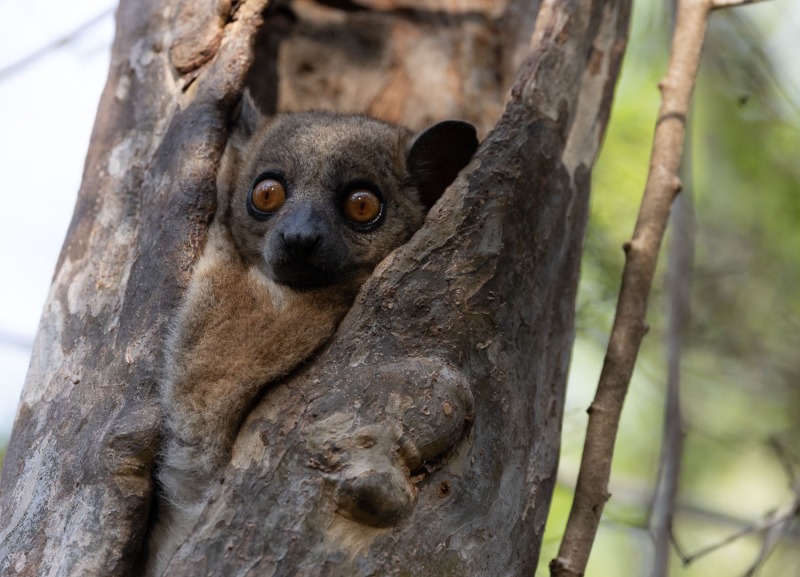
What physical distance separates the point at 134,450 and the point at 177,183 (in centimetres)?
103

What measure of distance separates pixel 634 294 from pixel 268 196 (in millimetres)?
1525

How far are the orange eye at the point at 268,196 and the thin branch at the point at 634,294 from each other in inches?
56.0

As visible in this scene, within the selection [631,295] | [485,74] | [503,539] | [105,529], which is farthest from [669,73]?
[105,529]

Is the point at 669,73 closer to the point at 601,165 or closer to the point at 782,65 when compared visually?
the point at 782,65

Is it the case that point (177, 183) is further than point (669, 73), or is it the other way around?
point (669, 73)

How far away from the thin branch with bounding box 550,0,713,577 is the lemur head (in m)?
0.76

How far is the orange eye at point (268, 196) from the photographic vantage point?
3873 millimetres

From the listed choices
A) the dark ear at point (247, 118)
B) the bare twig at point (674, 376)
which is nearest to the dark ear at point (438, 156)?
the dark ear at point (247, 118)

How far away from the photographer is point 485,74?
5.50 meters

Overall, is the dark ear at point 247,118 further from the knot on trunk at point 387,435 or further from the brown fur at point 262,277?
the knot on trunk at point 387,435

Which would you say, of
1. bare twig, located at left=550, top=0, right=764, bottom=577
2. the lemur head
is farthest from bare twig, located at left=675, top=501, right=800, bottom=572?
the lemur head

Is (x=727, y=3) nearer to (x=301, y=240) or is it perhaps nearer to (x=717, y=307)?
(x=301, y=240)

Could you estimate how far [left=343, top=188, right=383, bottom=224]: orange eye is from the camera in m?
3.86

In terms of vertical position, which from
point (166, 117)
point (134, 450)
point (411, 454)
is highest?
point (166, 117)
